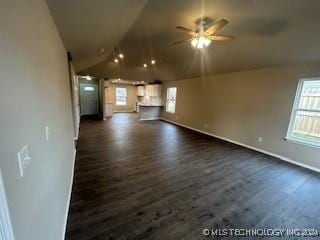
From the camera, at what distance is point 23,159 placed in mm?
776

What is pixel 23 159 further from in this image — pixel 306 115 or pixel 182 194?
pixel 306 115

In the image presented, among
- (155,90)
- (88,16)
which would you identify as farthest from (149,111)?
(88,16)

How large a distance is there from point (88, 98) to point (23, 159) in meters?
10.2

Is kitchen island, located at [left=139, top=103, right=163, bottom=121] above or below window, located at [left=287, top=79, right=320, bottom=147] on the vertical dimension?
below

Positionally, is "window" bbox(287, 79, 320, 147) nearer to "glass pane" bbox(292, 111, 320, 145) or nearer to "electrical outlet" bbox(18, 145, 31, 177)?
"glass pane" bbox(292, 111, 320, 145)

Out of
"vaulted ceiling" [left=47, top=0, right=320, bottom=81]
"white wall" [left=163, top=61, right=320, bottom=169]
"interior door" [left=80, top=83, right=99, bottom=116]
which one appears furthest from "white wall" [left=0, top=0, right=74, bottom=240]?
"interior door" [left=80, top=83, right=99, bottom=116]

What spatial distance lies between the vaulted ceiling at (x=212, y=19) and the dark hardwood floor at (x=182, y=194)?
7.59 feet

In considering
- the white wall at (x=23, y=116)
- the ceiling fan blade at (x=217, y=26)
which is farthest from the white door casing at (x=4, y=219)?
the ceiling fan blade at (x=217, y=26)

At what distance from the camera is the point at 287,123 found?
382cm

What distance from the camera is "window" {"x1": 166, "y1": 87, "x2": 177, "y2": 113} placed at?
326 inches

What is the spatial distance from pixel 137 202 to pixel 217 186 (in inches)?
53.4

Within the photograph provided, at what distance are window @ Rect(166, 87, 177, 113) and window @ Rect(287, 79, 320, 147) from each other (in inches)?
203

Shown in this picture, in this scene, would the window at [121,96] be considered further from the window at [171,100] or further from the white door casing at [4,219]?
the white door casing at [4,219]

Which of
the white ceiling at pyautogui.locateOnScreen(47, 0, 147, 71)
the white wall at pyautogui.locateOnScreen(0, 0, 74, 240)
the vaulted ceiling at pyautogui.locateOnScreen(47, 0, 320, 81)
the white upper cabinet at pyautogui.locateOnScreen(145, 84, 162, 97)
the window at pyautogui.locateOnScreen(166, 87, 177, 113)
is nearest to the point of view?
the white wall at pyautogui.locateOnScreen(0, 0, 74, 240)
